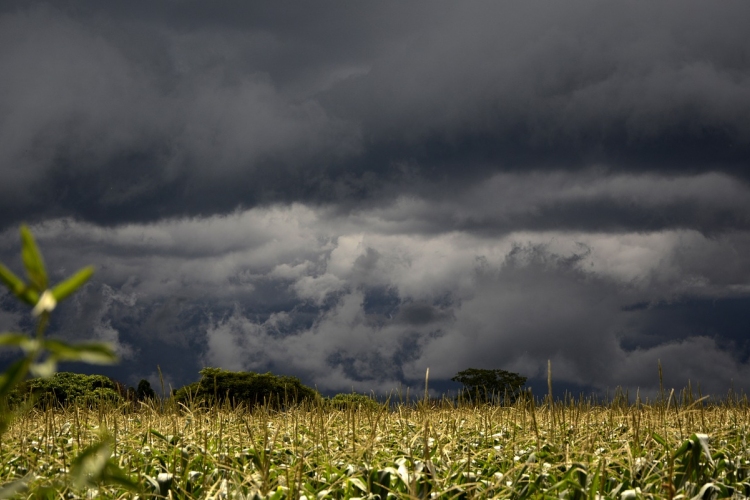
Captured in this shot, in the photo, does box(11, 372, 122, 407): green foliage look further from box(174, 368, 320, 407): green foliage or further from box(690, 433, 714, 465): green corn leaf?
box(690, 433, 714, 465): green corn leaf

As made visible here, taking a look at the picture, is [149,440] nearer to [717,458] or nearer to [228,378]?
[717,458]

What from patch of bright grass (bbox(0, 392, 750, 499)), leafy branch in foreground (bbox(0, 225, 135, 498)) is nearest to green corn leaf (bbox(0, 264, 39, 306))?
leafy branch in foreground (bbox(0, 225, 135, 498))

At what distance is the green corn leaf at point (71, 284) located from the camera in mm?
861

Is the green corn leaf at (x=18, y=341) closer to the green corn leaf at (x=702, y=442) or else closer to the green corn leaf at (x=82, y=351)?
the green corn leaf at (x=82, y=351)

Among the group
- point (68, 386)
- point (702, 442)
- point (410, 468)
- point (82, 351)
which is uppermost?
point (82, 351)

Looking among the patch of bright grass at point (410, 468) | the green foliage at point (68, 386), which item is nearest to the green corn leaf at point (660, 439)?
the patch of bright grass at point (410, 468)

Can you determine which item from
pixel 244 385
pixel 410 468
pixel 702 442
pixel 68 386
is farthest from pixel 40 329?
pixel 68 386

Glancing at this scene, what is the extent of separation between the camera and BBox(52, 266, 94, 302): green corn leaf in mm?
861

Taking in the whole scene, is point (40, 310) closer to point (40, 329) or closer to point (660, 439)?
point (40, 329)

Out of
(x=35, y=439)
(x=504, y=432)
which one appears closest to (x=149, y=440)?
(x=35, y=439)

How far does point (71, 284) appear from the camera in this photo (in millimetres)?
874

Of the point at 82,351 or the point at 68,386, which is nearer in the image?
the point at 82,351

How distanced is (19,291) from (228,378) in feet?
60.5

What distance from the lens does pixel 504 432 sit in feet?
28.1
